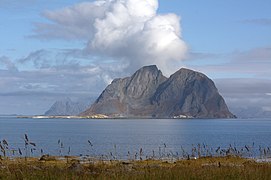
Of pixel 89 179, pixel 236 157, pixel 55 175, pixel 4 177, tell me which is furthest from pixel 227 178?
pixel 236 157

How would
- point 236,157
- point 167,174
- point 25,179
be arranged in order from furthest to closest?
1. point 236,157
2. point 167,174
3. point 25,179

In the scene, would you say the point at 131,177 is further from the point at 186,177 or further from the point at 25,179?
the point at 25,179

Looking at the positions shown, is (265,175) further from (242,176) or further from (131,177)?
(131,177)

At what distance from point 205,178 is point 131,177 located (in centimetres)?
287

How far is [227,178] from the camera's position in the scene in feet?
62.9

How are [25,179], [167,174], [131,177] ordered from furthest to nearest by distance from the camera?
1. [167,174]
2. [131,177]
3. [25,179]

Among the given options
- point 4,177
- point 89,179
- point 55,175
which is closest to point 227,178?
point 89,179

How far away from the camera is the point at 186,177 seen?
1916 cm

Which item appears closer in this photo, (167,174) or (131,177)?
(131,177)

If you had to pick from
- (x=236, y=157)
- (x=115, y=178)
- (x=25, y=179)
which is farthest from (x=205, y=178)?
(x=236, y=157)

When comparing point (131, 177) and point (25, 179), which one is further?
point (131, 177)

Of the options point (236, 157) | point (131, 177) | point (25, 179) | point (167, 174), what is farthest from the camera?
point (236, 157)

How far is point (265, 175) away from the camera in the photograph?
64.7 ft

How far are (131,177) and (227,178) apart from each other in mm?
3786
